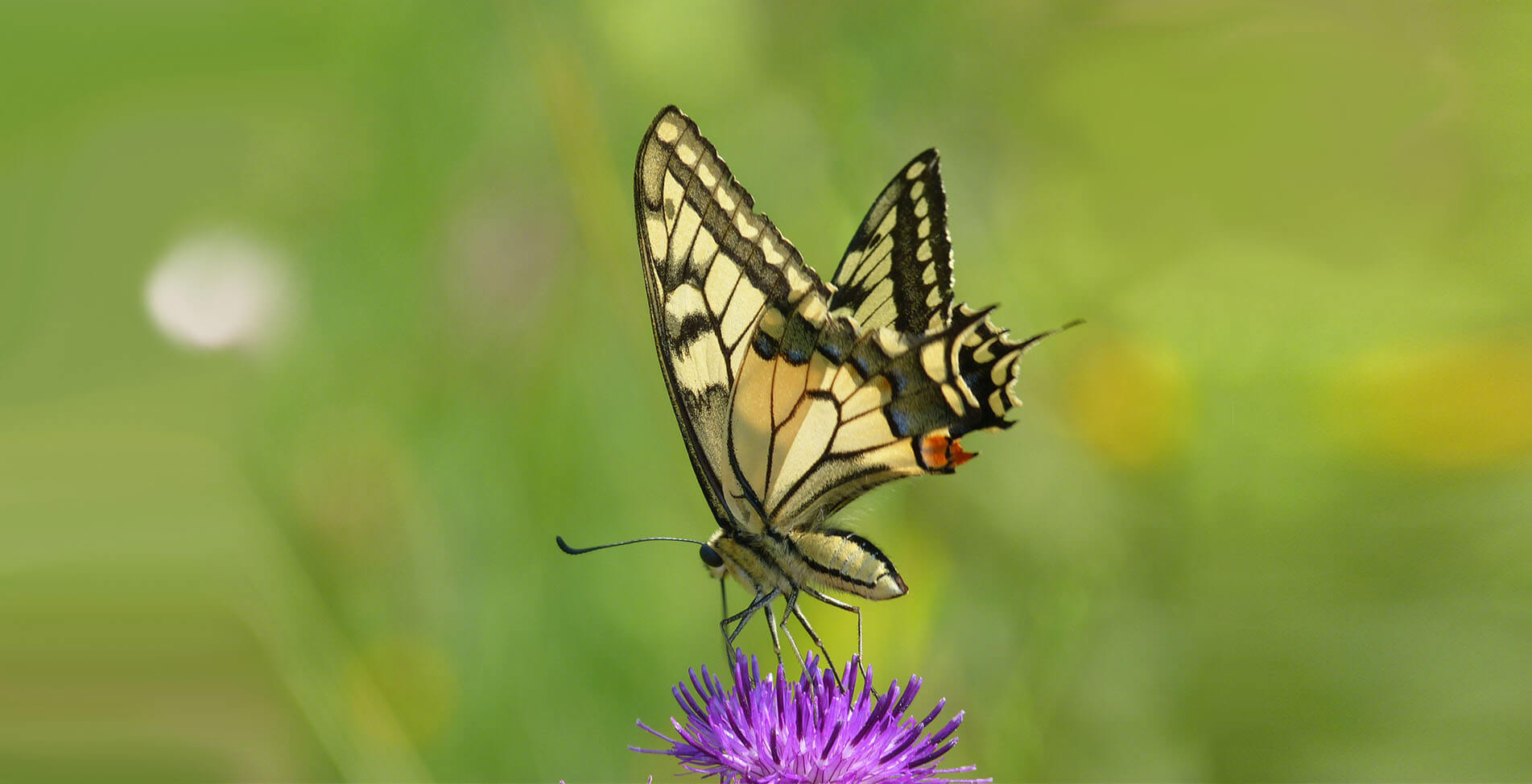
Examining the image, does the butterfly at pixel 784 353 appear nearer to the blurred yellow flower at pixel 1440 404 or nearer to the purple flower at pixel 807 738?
the purple flower at pixel 807 738

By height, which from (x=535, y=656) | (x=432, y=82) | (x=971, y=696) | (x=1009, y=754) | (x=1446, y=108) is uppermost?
(x=432, y=82)

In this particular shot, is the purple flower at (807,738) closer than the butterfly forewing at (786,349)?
Yes

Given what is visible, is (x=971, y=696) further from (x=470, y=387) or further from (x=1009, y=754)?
(x=470, y=387)

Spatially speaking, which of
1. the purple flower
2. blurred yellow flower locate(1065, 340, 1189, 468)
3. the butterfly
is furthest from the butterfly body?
blurred yellow flower locate(1065, 340, 1189, 468)

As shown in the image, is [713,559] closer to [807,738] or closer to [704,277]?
[807,738]

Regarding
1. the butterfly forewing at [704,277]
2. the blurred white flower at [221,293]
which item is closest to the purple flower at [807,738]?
the butterfly forewing at [704,277]

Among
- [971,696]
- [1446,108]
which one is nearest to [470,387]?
[971,696]
